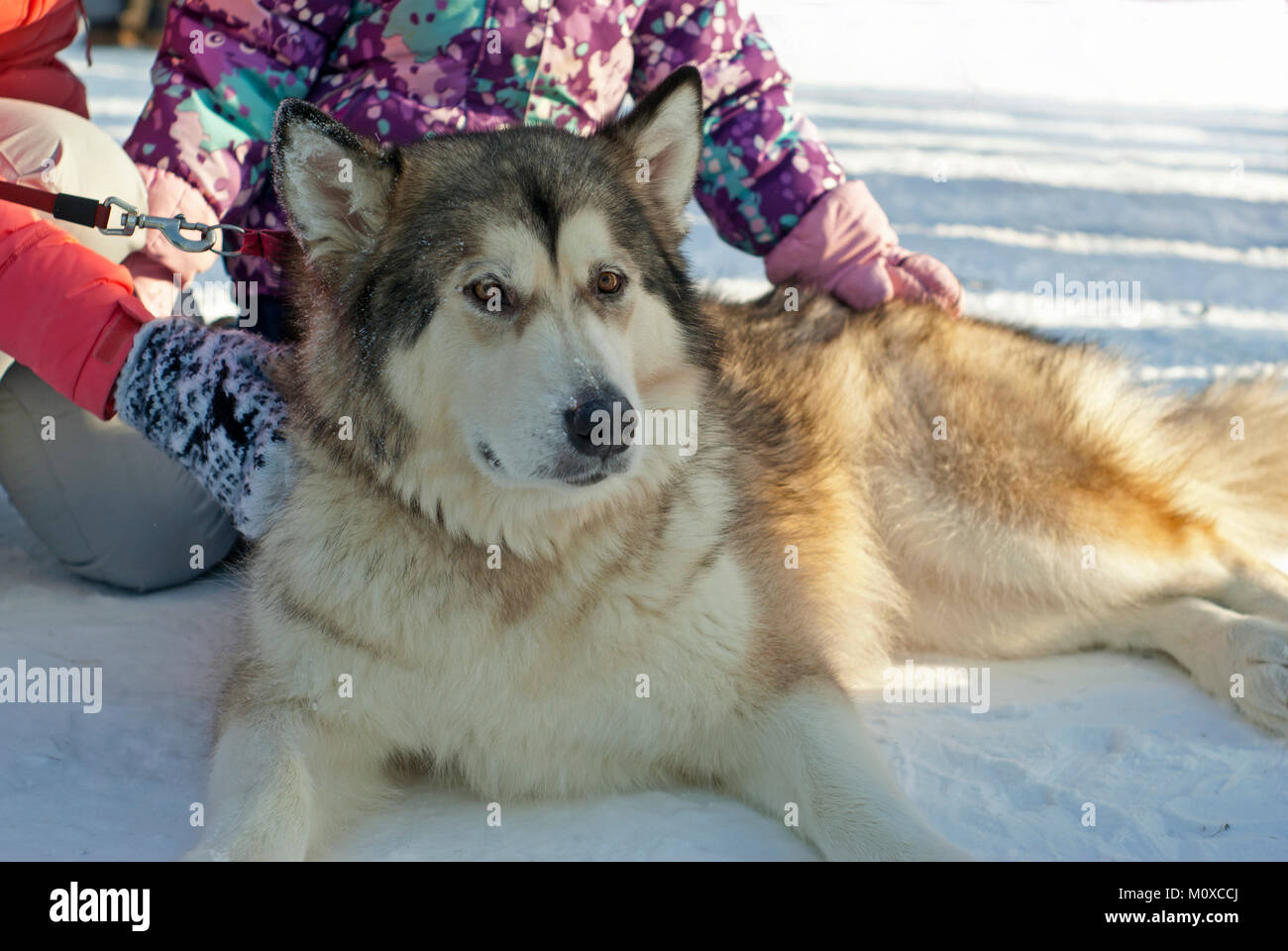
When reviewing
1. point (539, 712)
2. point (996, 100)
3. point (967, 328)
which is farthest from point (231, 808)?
point (996, 100)

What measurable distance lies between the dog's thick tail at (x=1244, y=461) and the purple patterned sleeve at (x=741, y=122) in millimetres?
1175

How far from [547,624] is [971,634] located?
1.29 meters

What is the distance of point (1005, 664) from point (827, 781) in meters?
0.99

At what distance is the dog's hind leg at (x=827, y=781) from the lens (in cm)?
203

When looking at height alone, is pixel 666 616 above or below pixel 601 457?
below

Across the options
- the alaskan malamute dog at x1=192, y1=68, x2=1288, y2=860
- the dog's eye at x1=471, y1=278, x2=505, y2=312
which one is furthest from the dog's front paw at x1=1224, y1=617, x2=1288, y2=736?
the dog's eye at x1=471, y1=278, x2=505, y2=312

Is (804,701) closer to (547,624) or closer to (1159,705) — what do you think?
(547,624)

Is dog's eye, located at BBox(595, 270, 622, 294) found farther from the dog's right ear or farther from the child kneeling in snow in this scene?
the child kneeling in snow

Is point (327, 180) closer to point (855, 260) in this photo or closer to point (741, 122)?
point (741, 122)

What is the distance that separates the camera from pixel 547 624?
218 cm

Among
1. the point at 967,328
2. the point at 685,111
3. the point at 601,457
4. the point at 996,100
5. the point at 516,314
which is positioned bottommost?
the point at 996,100

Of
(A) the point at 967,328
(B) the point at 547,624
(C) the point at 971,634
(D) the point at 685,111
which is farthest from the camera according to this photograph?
(A) the point at 967,328

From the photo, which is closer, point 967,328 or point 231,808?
point 231,808

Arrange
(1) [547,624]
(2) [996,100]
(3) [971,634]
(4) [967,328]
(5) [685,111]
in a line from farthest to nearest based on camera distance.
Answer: (2) [996,100], (4) [967,328], (3) [971,634], (5) [685,111], (1) [547,624]
